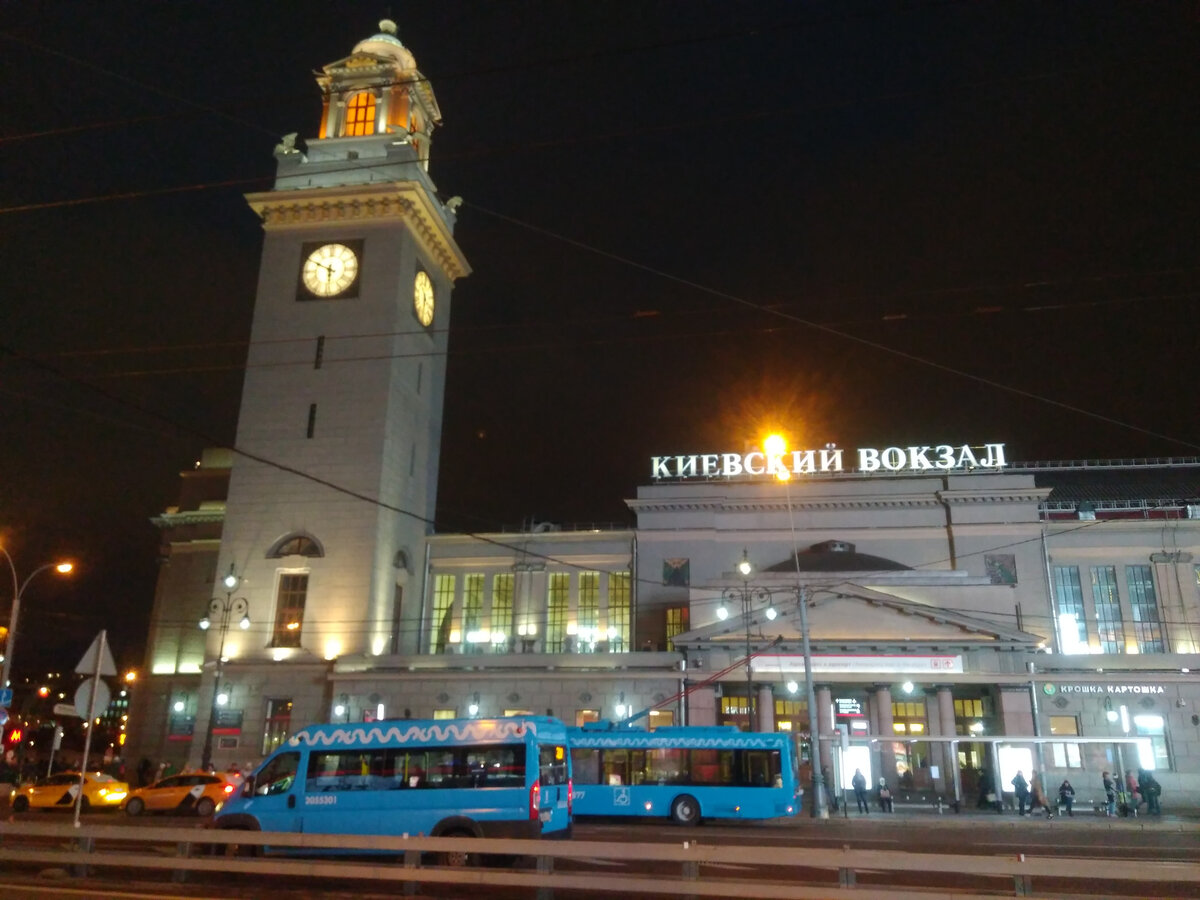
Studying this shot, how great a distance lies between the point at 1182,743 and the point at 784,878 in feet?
114

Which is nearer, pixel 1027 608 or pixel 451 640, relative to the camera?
pixel 1027 608

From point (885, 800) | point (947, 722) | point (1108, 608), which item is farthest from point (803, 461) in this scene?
point (885, 800)

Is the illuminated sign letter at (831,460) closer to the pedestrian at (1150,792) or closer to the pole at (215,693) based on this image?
the pedestrian at (1150,792)

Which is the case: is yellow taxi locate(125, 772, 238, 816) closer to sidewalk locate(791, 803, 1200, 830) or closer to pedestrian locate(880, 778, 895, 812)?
sidewalk locate(791, 803, 1200, 830)

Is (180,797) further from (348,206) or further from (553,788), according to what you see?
(348,206)

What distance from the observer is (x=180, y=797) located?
3309cm

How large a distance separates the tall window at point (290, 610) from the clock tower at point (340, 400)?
71 mm

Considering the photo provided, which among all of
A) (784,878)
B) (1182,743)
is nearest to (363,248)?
(784,878)

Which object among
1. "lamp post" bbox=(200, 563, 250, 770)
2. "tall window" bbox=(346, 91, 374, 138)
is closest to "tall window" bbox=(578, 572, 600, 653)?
Result: "lamp post" bbox=(200, 563, 250, 770)

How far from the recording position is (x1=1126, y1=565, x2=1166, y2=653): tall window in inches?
1885

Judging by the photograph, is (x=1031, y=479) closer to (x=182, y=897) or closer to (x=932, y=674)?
(x=932, y=674)

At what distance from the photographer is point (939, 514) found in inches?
2012

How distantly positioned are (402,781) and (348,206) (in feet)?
142

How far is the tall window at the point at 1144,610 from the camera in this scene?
4788 centimetres
